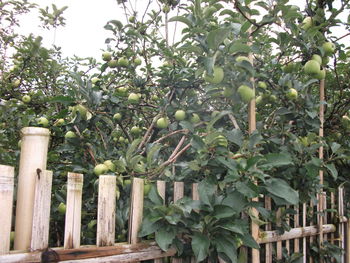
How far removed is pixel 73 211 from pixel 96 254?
0.19 m

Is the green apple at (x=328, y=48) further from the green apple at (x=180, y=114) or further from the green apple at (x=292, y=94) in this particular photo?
the green apple at (x=180, y=114)

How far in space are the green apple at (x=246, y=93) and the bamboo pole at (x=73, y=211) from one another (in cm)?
81

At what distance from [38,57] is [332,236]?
2685 mm

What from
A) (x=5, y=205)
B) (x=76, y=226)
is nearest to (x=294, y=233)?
(x=76, y=226)

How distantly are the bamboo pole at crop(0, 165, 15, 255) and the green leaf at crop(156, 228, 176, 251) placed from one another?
54 cm

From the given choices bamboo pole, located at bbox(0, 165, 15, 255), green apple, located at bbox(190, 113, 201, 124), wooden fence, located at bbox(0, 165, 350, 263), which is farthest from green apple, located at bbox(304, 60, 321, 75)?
bamboo pole, located at bbox(0, 165, 15, 255)

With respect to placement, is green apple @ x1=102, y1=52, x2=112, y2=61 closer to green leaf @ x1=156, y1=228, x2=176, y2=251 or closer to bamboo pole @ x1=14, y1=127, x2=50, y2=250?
bamboo pole @ x1=14, y1=127, x2=50, y2=250

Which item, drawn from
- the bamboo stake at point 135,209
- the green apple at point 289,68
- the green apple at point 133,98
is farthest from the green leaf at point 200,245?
the green apple at point 289,68

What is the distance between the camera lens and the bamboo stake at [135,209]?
1298mm

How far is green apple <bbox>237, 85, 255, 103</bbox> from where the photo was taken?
1412mm

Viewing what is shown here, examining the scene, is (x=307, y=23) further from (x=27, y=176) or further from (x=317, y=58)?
(x=27, y=176)

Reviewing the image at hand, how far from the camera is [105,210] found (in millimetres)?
1228

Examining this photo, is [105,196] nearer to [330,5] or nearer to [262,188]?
[262,188]

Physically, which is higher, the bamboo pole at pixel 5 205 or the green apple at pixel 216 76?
the green apple at pixel 216 76
